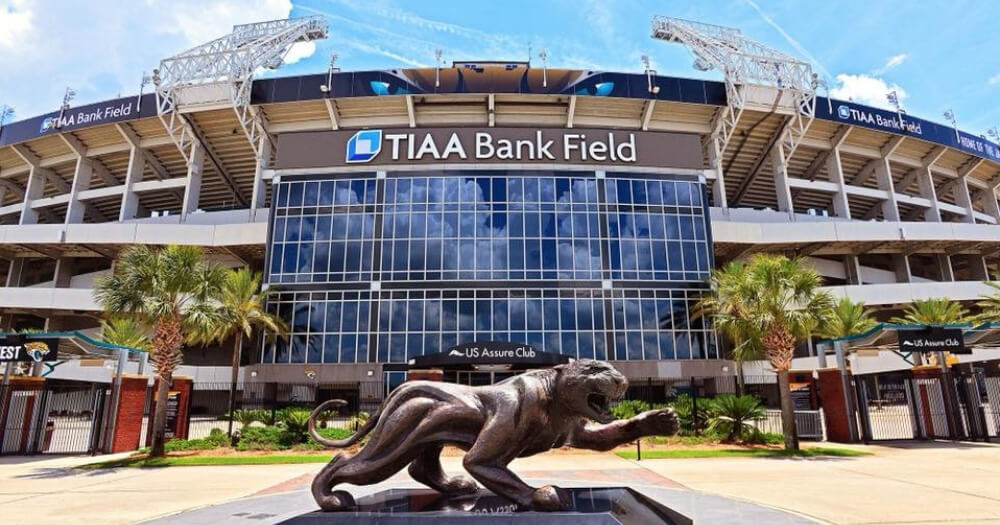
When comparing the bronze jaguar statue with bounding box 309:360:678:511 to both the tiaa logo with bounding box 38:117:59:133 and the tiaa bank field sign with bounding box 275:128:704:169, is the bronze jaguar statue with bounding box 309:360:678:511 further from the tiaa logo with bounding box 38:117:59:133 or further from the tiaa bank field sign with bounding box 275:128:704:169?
the tiaa logo with bounding box 38:117:59:133

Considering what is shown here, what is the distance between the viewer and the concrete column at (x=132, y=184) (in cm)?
4372

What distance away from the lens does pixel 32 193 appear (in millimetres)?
48094

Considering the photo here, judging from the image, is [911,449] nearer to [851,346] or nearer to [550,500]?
[851,346]

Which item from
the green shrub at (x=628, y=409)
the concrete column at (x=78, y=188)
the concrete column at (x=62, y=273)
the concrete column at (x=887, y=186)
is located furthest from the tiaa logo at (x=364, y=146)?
the concrete column at (x=887, y=186)

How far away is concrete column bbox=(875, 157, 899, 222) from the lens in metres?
46.8

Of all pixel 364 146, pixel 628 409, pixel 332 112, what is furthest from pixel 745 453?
pixel 332 112

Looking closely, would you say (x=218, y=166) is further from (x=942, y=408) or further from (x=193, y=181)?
(x=942, y=408)

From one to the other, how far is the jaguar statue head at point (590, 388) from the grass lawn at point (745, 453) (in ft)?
45.7

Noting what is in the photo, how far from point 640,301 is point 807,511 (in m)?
28.1

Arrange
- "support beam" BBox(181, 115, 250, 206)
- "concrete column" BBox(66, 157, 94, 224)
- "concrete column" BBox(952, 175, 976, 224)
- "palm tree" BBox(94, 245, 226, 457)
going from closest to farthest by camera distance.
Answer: "palm tree" BBox(94, 245, 226, 457) < "support beam" BBox(181, 115, 250, 206) < "concrete column" BBox(66, 157, 94, 224) < "concrete column" BBox(952, 175, 976, 224)

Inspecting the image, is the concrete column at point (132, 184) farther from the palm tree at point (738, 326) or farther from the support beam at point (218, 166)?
the palm tree at point (738, 326)

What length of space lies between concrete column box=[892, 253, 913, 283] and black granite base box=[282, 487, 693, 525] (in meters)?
49.2

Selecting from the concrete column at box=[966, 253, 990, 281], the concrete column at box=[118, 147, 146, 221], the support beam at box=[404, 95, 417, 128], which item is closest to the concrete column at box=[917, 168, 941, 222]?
the concrete column at box=[966, 253, 990, 281]

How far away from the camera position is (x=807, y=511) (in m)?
8.74
